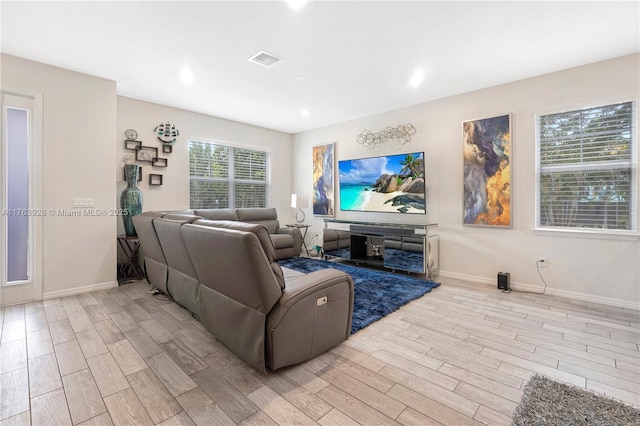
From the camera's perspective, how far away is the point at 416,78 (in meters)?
3.58

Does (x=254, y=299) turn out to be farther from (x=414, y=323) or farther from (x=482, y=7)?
(x=482, y=7)

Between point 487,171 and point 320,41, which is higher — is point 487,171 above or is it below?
below

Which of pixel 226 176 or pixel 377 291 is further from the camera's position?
pixel 226 176

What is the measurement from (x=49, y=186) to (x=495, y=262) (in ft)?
18.5

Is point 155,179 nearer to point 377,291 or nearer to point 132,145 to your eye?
point 132,145

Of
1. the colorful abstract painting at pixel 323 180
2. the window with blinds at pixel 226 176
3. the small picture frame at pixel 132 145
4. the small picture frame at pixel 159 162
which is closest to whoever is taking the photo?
the small picture frame at pixel 132 145

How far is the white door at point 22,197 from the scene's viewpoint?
312 cm

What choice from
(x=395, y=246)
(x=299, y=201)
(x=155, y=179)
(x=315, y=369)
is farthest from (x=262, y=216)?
(x=315, y=369)

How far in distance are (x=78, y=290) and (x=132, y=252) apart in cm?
74

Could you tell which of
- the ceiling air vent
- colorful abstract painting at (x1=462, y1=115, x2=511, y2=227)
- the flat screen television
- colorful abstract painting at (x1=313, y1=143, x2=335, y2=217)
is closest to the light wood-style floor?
colorful abstract painting at (x1=462, y1=115, x2=511, y2=227)

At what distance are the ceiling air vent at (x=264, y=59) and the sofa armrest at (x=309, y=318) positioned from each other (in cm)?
238

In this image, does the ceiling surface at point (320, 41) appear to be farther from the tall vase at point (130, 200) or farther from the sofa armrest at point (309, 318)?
the sofa armrest at point (309, 318)

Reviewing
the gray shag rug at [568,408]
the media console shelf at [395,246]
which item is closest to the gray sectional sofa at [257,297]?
the gray shag rug at [568,408]

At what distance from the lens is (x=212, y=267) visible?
6.69 ft
